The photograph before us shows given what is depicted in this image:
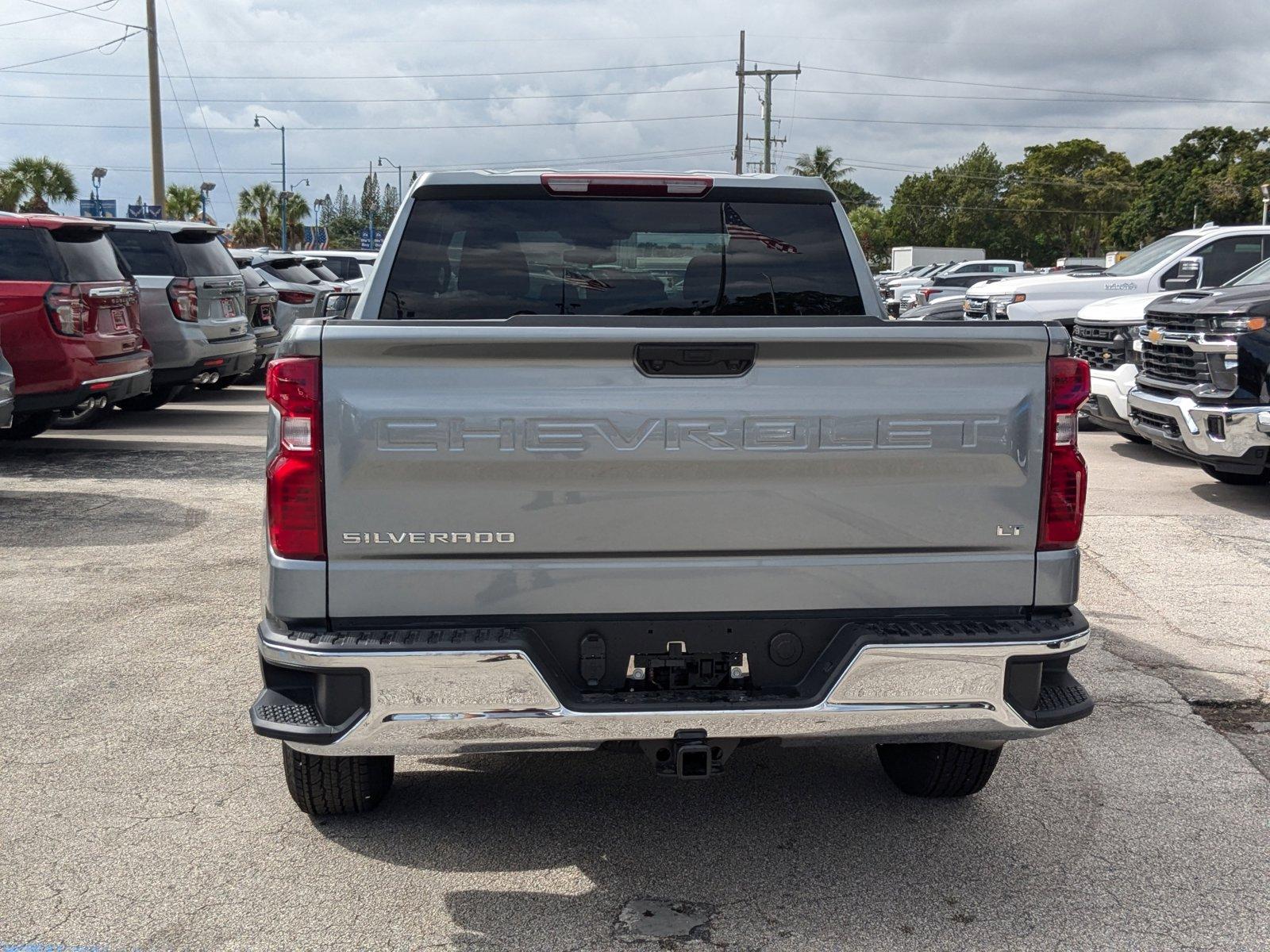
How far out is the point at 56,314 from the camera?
10969 mm

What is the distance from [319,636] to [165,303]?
11.6 metres

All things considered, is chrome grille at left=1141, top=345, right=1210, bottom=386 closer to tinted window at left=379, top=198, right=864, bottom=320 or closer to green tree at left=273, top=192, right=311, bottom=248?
tinted window at left=379, top=198, right=864, bottom=320

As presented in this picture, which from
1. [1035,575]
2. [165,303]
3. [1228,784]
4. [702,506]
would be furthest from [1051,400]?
[165,303]

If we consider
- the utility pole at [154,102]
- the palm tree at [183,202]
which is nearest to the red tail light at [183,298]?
the utility pole at [154,102]

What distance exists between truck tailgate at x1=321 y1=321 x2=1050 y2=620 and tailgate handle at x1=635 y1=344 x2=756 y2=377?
18 mm

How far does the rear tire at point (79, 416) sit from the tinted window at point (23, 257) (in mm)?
1126

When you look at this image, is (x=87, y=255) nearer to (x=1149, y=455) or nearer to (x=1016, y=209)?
(x=1149, y=455)

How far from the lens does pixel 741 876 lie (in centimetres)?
375

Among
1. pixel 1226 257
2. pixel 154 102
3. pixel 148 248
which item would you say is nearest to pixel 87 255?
pixel 148 248

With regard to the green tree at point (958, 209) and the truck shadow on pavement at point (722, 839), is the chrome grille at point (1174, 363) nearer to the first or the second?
the truck shadow on pavement at point (722, 839)

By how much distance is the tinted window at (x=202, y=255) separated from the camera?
46.6 feet

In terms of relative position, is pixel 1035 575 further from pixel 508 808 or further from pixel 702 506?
pixel 508 808

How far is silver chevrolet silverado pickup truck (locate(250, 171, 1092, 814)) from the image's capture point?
3211 millimetres

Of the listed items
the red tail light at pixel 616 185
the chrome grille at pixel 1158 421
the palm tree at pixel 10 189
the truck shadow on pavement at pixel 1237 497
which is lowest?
the truck shadow on pavement at pixel 1237 497
